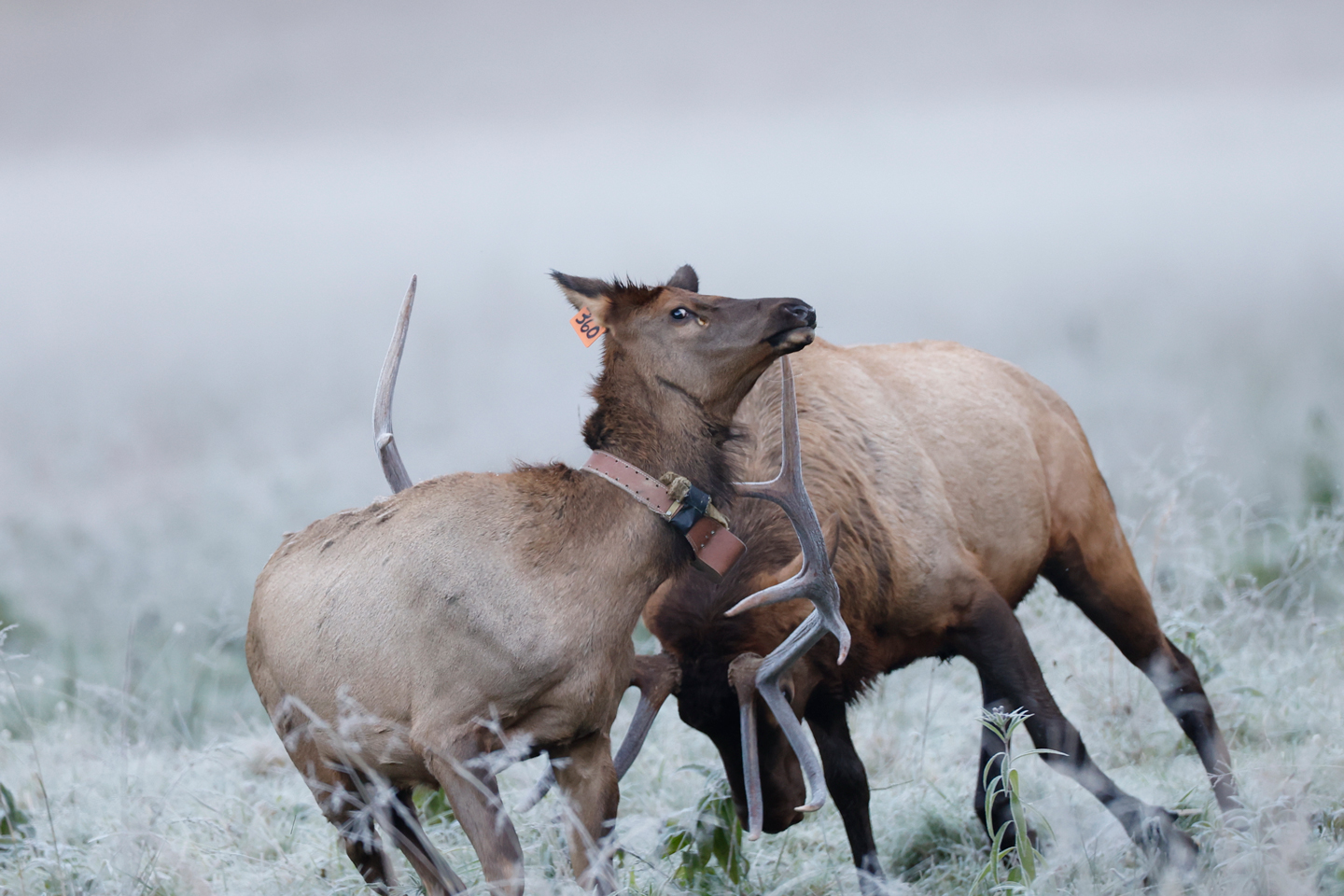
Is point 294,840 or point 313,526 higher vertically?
point 313,526

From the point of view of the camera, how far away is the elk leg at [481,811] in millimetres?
2715

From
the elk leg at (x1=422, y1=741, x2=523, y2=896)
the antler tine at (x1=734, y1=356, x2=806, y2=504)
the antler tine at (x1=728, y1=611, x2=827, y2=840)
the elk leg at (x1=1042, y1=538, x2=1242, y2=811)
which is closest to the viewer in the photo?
the elk leg at (x1=422, y1=741, x2=523, y2=896)

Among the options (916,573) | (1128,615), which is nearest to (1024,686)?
(916,573)

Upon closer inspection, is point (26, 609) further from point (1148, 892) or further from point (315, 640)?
point (1148, 892)

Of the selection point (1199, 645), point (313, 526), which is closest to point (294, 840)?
point (313, 526)

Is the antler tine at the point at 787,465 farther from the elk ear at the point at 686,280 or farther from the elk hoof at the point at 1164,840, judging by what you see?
Result: the elk hoof at the point at 1164,840

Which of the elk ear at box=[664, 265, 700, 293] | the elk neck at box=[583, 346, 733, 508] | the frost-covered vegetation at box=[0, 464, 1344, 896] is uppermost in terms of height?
the elk ear at box=[664, 265, 700, 293]

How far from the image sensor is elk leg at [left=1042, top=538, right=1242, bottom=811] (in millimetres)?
5004

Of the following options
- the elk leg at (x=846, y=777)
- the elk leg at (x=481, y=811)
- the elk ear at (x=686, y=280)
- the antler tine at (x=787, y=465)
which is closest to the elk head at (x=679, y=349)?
the antler tine at (x=787, y=465)

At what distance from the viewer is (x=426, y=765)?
2.80 metres

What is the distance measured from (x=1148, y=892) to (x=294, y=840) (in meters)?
3.08

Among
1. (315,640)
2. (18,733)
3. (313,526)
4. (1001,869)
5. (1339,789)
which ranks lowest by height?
(18,733)

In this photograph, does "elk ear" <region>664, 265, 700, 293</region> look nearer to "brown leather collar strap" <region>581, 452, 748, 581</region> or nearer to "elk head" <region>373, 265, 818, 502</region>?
"elk head" <region>373, 265, 818, 502</region>

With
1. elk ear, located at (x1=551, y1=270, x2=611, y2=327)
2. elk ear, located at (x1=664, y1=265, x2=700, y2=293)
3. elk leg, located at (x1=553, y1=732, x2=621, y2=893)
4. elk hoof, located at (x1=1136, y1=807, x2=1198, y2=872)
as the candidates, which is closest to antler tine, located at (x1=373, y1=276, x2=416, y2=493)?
elk ear, located at (x1=551, y1=270, x2=611, y2=327)
